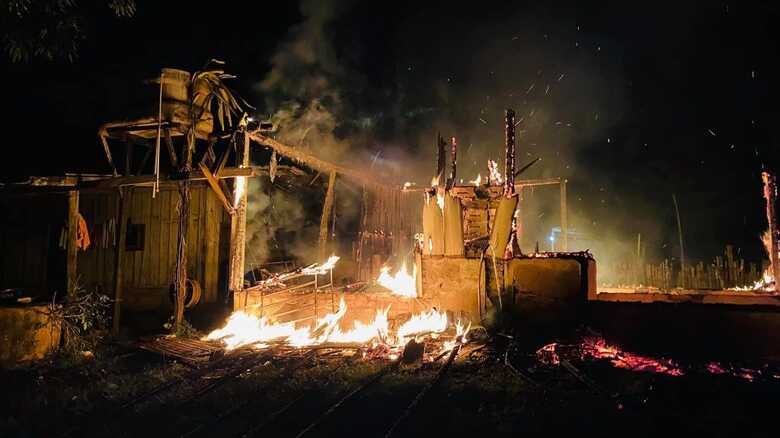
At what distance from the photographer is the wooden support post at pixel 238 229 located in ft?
42.0

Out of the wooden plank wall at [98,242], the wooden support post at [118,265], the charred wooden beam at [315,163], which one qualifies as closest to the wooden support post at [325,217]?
the charred wooden beam at [315,163]

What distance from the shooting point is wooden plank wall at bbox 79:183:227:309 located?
585 inches

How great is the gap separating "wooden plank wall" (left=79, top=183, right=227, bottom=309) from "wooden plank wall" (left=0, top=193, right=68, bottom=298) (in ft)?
2.54

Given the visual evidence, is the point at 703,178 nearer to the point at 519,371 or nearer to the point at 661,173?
the point at 661,173

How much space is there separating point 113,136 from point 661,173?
3543 cm

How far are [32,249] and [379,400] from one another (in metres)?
13.8

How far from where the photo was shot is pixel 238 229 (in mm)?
12953

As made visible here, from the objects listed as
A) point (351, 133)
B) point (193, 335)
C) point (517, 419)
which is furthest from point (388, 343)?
point (351, 133)

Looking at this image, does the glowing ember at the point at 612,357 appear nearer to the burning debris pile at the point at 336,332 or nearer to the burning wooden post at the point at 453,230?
the burning debris pile at the point at 336,332

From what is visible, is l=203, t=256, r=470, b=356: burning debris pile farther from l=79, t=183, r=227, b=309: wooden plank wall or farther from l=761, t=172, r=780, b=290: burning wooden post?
l=761, t=172, r=780, b=290: burning wooden post

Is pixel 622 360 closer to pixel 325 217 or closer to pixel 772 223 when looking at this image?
pixel 772 223

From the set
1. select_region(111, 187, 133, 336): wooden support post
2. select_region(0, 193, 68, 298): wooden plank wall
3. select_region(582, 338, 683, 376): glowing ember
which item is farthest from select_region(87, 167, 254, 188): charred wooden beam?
select_region(582, 338, 683, 376): glowing ember

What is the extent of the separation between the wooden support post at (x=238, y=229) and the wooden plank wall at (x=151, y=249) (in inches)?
123

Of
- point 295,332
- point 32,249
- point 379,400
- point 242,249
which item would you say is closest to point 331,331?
point 295,332
